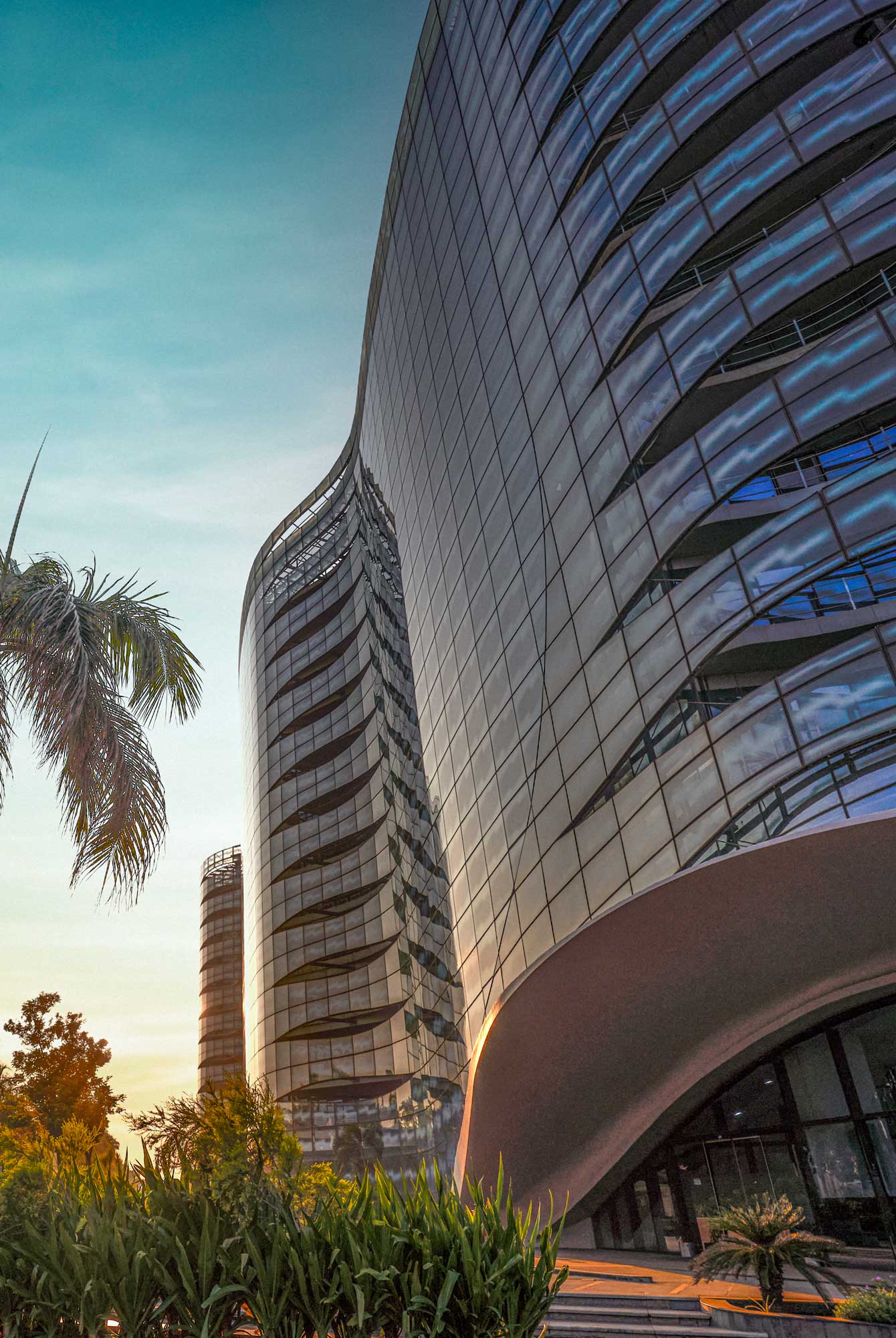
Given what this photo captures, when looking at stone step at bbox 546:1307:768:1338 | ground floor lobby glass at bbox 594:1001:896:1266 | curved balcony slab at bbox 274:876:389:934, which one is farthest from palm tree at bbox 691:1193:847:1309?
curved balcony slab at bbox 274:876:389:934

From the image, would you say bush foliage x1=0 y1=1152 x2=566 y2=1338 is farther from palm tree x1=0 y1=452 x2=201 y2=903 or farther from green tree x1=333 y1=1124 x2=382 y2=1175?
green tree x1=333 y1=1124 x2=382 y2=1175

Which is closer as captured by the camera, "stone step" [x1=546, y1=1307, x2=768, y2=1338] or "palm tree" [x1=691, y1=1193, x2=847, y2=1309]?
"stone step" [x1=546, y1=1307, x2=768, y2=1338]

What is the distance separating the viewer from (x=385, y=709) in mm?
59344

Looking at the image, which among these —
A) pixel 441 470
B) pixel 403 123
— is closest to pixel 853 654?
pixel 441 470

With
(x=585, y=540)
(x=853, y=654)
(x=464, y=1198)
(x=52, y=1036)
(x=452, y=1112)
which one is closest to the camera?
(x=853, y=654)

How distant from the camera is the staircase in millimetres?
12633

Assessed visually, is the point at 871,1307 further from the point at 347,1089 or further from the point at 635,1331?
the point at 347,1089

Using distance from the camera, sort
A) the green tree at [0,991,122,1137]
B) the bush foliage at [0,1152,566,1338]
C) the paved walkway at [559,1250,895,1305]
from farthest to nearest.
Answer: the green tree at [0,991,122,1137] → the paved walkway at [559,1250,895,1305] → the bush foliage at [0,1152,566,1338]

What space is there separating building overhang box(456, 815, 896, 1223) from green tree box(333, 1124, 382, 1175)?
3562 cm

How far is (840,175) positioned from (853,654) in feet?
43.7

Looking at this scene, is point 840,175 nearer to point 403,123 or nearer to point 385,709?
point 403,123

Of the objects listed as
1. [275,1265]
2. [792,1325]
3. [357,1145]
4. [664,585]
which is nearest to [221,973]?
[357,1145]

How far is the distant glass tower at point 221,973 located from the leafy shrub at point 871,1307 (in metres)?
97.1

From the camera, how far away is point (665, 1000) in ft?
66.2
